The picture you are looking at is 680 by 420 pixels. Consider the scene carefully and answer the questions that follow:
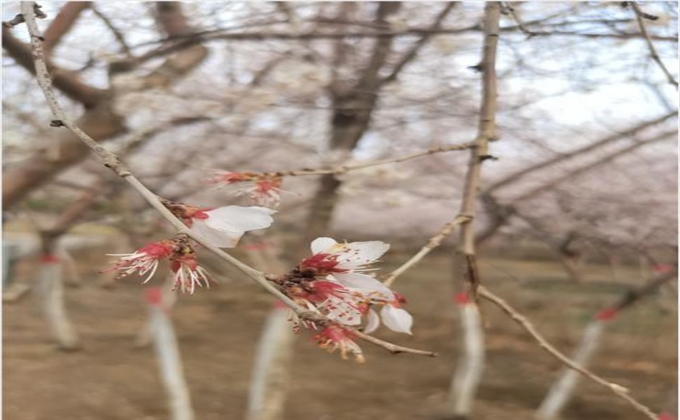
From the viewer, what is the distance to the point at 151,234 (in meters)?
2.30

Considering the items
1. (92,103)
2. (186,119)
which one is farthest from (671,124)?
(92,103)

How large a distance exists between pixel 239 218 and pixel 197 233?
26 mm

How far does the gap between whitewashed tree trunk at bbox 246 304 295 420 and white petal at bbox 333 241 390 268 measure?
4.47 ft

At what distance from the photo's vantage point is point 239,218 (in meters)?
0.39

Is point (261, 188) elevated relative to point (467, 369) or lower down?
elevated

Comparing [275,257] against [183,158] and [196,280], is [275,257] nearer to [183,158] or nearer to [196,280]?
[183,158]

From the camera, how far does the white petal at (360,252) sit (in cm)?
38

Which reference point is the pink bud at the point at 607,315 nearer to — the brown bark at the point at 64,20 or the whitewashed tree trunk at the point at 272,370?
the whitewashed tree trunk at the point at 272,370

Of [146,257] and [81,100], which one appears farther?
[81,100]

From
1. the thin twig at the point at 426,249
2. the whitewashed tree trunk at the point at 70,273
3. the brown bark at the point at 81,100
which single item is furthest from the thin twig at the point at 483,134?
the whitewashed tree trunk at the point at 70,273

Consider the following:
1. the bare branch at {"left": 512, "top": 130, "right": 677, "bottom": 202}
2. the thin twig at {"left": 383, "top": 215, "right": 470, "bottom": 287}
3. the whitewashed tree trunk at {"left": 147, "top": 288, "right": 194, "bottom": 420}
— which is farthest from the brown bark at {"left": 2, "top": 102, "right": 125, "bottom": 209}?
the thin twig at {"left": 383, "top": 215, "right": 470, "bottom": 287}

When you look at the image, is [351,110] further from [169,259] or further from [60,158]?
[169,259]

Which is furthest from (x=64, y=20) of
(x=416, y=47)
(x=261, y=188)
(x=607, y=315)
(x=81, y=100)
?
(x=607, y=315)

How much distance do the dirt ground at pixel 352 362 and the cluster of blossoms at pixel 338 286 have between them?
1.42m
